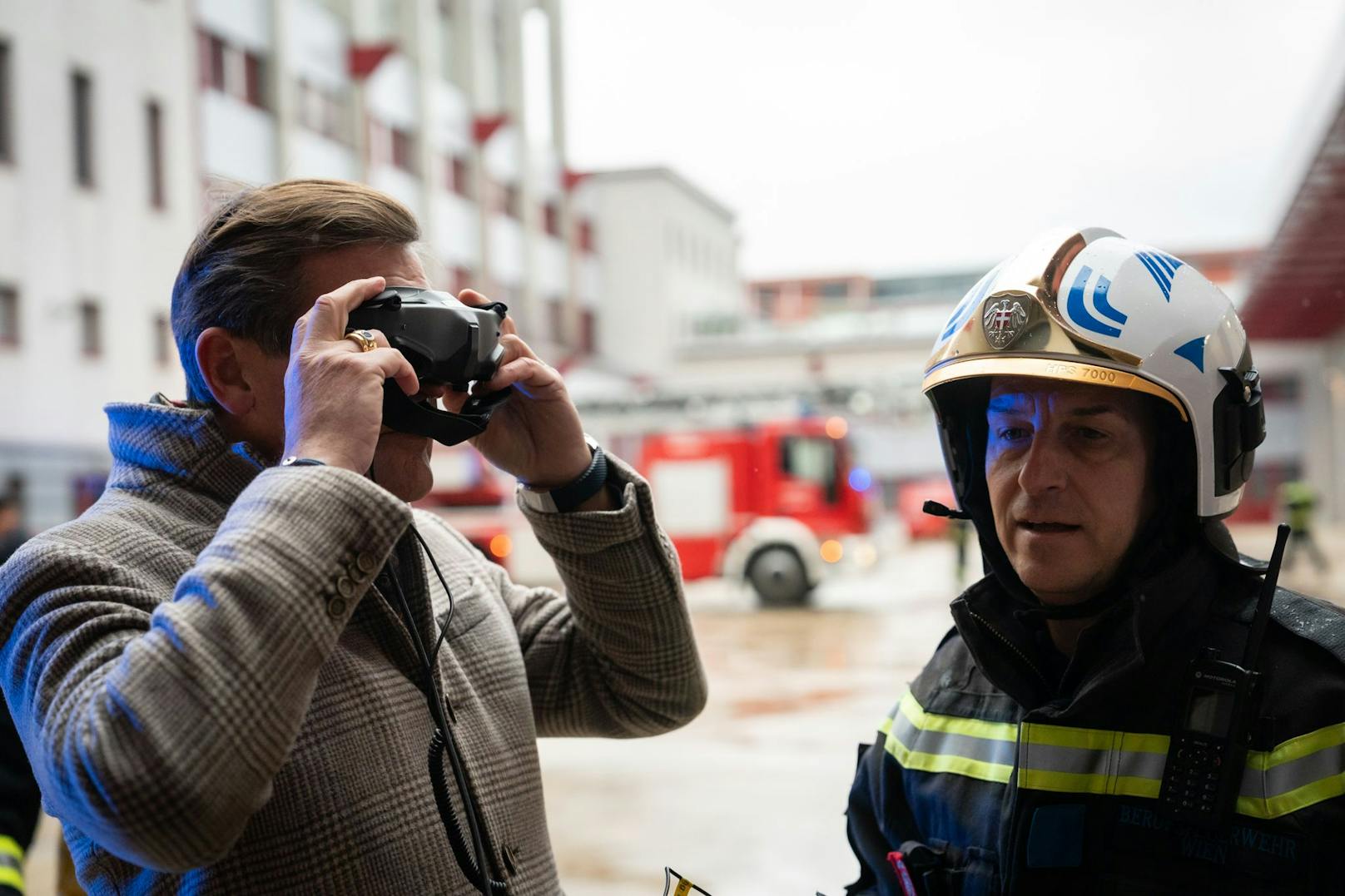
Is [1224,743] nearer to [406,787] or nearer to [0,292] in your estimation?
[406,787]

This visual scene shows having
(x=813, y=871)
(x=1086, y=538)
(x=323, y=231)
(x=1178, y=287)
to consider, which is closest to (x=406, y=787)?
(x=323, y=231)

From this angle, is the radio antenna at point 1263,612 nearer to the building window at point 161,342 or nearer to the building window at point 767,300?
the building window at point 161,342

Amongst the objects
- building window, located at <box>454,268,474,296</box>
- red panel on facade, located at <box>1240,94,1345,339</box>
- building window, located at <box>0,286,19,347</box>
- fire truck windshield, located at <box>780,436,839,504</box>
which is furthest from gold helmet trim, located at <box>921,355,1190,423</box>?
building window, located at <box>454,268,474,296</box>

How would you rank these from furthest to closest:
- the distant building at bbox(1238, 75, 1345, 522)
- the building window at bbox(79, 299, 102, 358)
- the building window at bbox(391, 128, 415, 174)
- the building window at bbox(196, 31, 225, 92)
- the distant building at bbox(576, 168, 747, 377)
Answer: the distant building at bbox(576, 168, 747, 377)
the building window at bbox(391, 128, 415, 174)
the building window at bbox(196, 31, 225, 92)
the building window at bbox(79, 299, 102, 358)
the distant building at bbox(1238, 75, 1345, 522)

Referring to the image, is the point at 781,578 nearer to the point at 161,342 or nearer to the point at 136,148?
the point at 161,342

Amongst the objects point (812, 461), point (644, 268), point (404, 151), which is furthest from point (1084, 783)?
point (644, 268)


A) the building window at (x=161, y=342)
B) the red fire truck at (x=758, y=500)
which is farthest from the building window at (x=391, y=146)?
the building window at (x=161, y=342)

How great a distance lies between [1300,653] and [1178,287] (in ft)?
1.45

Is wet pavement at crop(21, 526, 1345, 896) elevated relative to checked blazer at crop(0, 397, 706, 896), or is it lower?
lower

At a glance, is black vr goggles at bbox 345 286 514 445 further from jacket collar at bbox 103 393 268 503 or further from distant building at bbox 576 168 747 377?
distant building at bbox 576 168 747 377

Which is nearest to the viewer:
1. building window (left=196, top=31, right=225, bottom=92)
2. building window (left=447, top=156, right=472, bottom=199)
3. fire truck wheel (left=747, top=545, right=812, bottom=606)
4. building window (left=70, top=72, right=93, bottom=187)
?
building window (left=70, top=72, right=93, bottom=187)

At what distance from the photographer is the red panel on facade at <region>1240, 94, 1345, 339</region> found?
6.44 metres

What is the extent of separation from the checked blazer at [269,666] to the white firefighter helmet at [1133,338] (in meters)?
0.50

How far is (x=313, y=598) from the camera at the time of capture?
1.12 meters
